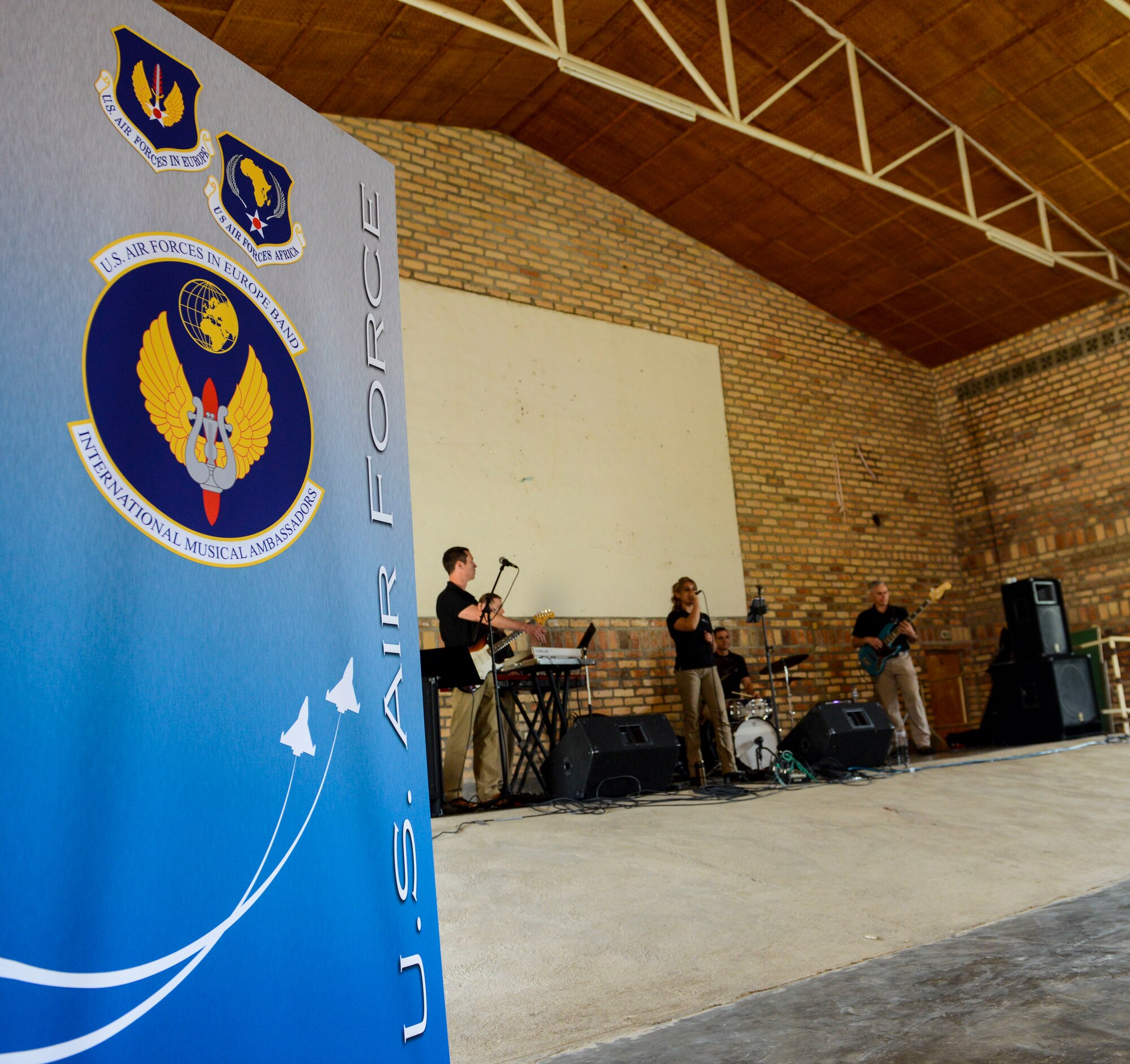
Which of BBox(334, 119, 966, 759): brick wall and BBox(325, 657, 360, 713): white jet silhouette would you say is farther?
BBox(334, 119, 966, 759): brick wall

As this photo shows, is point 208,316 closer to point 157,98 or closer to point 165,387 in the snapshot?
point 165,387

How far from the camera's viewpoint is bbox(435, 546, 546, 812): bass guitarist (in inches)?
209

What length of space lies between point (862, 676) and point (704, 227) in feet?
14.6

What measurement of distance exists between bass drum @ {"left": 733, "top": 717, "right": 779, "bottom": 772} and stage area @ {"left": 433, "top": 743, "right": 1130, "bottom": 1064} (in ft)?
5.18

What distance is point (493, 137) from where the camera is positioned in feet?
26.8

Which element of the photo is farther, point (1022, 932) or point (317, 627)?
point (1022, 932)

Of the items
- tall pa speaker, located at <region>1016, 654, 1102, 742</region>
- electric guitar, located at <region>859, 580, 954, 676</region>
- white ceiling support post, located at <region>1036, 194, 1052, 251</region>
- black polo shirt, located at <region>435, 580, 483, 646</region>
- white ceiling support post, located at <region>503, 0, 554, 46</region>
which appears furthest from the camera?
white ceiling support post, located at <region>1036, 194, 1052, 251</region>

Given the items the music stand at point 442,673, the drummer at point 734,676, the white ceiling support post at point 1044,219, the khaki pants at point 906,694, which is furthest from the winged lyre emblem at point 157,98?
the white ceiling support post at point 1044,219

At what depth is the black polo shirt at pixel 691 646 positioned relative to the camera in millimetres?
6645

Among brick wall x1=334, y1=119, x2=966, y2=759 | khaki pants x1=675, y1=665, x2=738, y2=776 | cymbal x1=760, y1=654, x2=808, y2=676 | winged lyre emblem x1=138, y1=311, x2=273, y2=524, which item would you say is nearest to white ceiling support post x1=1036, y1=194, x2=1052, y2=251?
brick wall x1=334, y1=119, x2=966, y2=759

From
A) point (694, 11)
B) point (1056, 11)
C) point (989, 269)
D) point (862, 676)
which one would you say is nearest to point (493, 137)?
point (694, 11)

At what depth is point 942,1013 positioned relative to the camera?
201 cm

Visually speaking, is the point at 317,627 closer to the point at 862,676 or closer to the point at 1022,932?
the point at 1022,932

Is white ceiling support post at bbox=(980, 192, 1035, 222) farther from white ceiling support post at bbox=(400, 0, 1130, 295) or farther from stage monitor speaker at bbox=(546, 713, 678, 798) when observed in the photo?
stage monitor speaker at bbox=(546, 713, 678, 798)
